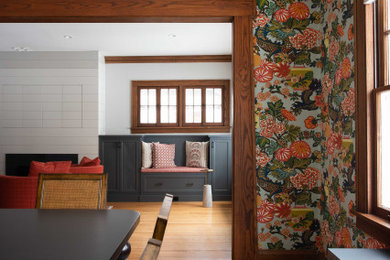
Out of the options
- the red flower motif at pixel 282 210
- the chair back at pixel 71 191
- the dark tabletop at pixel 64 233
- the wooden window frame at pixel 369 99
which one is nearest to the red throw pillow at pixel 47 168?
the chair back at pixel 71 191

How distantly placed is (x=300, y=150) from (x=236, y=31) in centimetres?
122

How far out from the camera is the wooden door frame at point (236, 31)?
8.96 feet

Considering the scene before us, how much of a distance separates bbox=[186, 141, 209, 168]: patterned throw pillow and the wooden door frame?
3.23 meters

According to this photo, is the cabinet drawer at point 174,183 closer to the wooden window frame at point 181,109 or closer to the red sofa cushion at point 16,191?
the wooden window frame at point 181,109

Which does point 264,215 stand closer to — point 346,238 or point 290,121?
point 346,238

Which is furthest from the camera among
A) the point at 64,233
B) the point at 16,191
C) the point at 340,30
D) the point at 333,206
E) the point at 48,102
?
the point at 48,102

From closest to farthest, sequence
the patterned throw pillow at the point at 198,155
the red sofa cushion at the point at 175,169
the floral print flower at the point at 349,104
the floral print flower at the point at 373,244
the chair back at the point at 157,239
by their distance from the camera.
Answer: the chair back at the point at 157,239
the floral print flower at the point at 373,244
the floral print flower at the point at 349,104
the red sofa cushion at the point at 175,169
the patterned throw pillow at the point at 198,155

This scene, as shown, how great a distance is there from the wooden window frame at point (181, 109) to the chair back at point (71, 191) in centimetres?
436

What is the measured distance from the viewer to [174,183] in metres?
5.74

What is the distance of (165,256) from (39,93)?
14.5 feet

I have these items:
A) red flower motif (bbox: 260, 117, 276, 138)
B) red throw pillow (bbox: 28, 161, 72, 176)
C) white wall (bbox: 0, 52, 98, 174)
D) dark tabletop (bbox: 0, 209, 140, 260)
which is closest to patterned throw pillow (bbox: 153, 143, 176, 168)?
white wall (bbox: 0, 52, 98, 174)

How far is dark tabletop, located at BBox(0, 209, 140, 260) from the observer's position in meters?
1.04

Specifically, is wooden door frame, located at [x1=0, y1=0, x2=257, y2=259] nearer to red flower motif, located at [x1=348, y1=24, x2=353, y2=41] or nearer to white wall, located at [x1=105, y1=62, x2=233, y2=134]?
red flower motif, located at [x1=348, y1=24, x2=353, y2=41]

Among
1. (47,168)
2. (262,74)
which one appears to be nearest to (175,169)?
(47,168)
